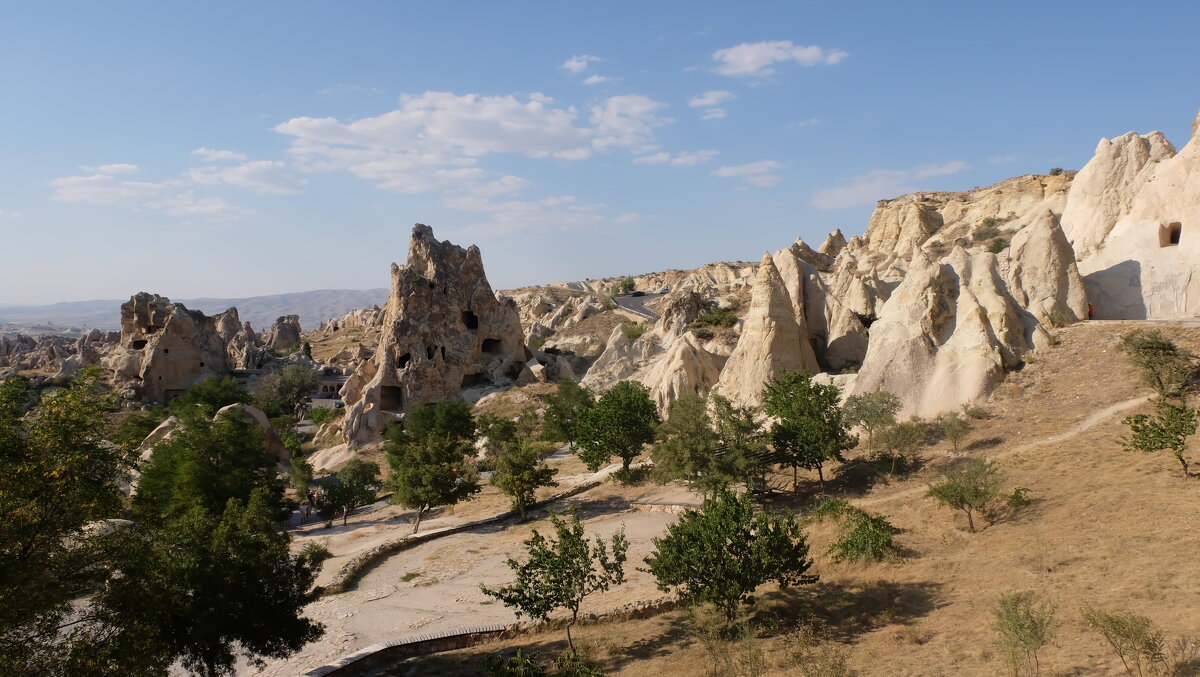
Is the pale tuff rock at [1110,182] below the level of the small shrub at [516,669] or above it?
above

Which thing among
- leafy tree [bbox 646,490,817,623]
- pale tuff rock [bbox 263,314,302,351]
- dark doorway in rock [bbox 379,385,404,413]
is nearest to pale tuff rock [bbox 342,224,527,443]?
dark doorway in rock [bbox 379,385,404,413]

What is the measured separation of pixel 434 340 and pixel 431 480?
89.1 ft

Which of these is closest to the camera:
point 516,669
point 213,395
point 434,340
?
point 516,669

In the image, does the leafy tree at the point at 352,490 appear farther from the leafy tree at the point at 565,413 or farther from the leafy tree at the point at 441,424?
the leafy tree at the point at 565,413

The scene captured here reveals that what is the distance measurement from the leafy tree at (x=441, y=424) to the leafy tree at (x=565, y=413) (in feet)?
15.2

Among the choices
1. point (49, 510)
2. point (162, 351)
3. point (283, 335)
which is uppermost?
point (283, 335)

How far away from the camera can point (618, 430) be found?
31.4 meters

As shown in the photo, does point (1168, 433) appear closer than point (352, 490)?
Yes

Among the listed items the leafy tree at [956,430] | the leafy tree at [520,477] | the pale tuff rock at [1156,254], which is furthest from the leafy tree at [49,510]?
the pale tuff rock at [1156,254]

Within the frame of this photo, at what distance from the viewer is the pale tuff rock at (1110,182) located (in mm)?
35969

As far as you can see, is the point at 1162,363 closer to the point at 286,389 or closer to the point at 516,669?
the point at 516,669

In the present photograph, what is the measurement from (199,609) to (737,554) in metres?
10.8

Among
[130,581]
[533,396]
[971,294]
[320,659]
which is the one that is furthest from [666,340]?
[130,581]

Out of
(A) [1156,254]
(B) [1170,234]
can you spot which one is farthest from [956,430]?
(B) [1170,234]
